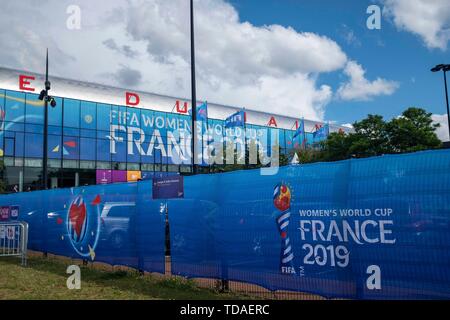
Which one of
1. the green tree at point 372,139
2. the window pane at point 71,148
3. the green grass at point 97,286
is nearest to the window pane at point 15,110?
the window pane at point 71,148

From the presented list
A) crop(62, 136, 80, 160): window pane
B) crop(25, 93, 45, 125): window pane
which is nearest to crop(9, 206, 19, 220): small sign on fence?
crop(25, 93, 45, 125): window pane

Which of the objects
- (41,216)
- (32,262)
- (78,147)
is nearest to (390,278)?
(32,262)

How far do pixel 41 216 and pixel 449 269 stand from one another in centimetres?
1388

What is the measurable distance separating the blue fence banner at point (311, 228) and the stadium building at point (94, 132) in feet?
109

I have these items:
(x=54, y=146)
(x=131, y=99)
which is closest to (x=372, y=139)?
(x=131, y=99)

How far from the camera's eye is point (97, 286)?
32.6ft

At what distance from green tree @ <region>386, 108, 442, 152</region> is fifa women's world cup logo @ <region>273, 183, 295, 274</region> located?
27.9 meters

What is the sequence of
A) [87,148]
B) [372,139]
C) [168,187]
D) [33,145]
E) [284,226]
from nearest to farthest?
[284,226]
[168,187]
[372,139]
[33,145]
[87,148]

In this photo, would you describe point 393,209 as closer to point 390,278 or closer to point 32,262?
point 390,278

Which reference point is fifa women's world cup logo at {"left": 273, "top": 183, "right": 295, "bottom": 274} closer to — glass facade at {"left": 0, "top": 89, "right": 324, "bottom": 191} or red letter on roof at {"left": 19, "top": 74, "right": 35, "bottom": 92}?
glass facade at {"left": 0, "top": 89, "right": 324, "bottom": 191}

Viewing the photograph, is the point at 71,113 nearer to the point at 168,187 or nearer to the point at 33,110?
the point at 33,110

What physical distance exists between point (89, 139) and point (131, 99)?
6.39m

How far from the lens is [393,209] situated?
659 cm

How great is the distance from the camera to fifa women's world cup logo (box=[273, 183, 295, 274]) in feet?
26.2
